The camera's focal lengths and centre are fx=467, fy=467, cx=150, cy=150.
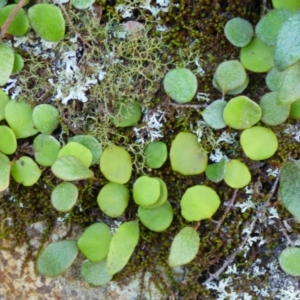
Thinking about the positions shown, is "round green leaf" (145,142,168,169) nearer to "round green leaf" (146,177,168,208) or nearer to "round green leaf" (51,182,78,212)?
"round green leaf" (146,177,168,208)

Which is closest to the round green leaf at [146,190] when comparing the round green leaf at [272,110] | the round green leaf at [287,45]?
the round green leaf at [272,110]

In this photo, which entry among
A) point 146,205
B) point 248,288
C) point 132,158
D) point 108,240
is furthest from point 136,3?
point 248,288

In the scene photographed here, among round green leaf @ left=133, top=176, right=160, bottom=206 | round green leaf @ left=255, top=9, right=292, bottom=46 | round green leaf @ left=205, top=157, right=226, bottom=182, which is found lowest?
round green leaf @ left=133, top=176, right=160, bottom=206

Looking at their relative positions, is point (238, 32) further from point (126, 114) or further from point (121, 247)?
point (121, 247)

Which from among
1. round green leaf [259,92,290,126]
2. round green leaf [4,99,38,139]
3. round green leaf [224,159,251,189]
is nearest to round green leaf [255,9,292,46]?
round green leaf [259,92,290,126]

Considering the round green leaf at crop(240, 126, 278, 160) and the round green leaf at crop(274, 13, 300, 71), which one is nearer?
the round green leaf at crop(274, 13, 300, 71)

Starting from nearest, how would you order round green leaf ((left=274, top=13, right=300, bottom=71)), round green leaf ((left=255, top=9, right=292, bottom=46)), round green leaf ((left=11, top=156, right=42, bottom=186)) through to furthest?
round green leaf ((left=274, top=13, right=300, bottom=71)) < round green leaf ((left=255, top=9, right=292, bottom=46)) < round green leaf ((left=11, top=156, right=42, bottom=186))

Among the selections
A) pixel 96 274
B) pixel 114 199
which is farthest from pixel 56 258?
pixel 114 199
